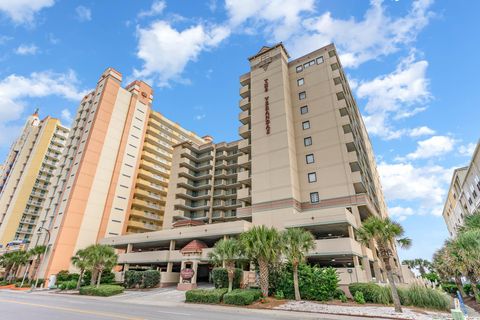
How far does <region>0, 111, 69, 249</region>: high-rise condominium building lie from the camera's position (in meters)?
75.8

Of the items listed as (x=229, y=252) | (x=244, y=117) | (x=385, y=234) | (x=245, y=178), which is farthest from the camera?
(x=244, y=117)

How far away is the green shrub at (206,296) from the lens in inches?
942

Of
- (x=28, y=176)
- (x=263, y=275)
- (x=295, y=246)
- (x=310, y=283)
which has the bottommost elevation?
(x=310, y=283)

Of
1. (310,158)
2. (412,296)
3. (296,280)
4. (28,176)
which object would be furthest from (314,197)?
(28,176)

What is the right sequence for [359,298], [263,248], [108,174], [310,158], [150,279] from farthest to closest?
[108,174]
[310,158]
[150,279]
[263,248]
[359,298]

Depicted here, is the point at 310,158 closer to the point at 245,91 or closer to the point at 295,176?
the point at 295,176

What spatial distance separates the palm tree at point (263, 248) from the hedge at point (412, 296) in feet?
26.3

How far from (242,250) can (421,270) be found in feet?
328

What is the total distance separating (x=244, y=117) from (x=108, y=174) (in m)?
33.6

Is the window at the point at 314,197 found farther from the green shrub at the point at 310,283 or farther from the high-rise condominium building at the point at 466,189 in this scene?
the high-rise condominium building at the point at 466,189

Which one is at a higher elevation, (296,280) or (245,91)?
(245,91)

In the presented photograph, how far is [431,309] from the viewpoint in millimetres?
20828

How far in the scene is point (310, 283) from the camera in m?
24.7

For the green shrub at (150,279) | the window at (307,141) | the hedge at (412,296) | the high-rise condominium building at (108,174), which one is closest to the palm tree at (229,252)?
the hedge at (412,296)
